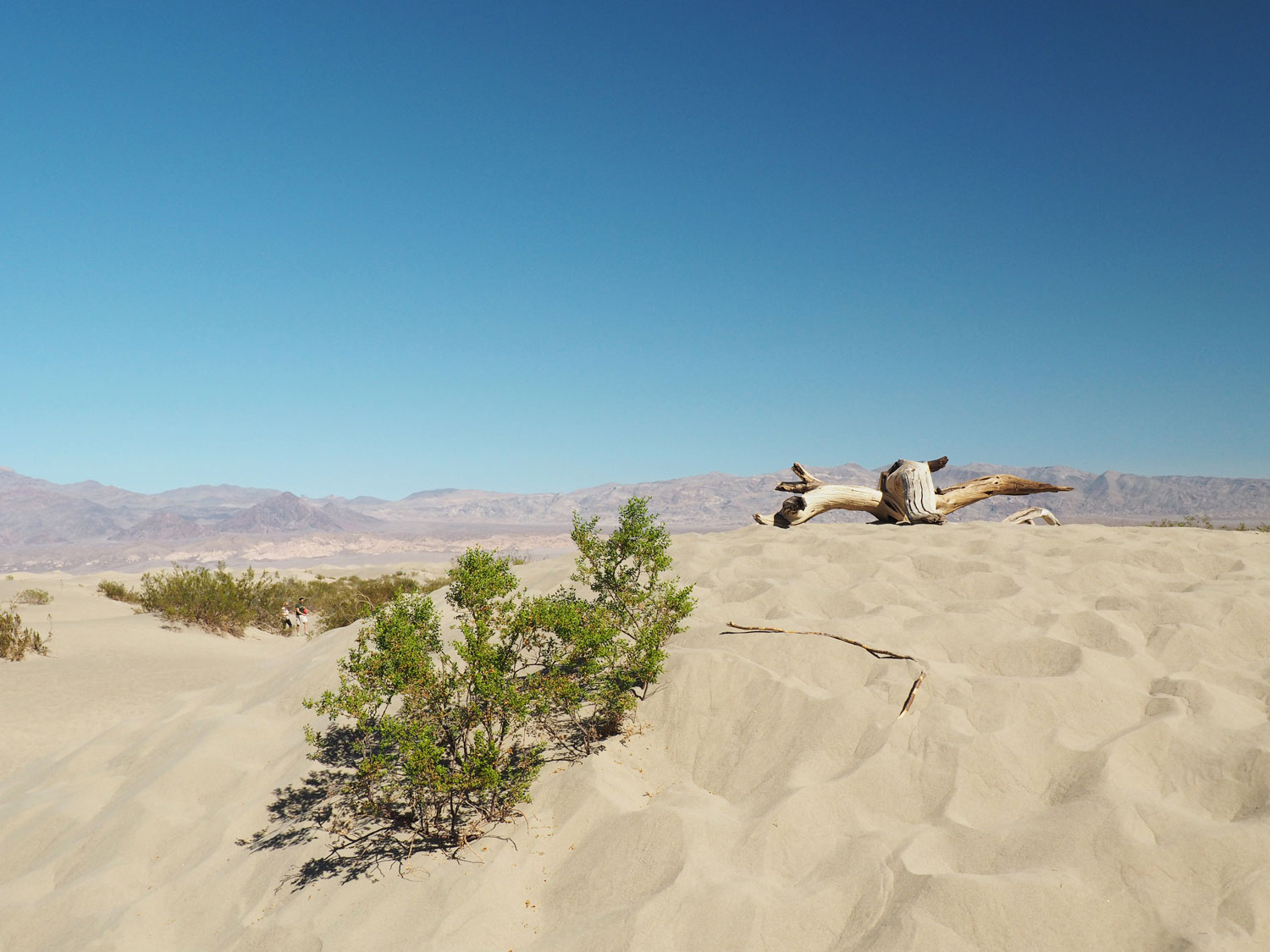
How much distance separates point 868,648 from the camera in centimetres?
469

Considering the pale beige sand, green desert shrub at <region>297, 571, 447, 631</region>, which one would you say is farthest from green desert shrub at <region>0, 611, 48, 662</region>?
the pale beige sand

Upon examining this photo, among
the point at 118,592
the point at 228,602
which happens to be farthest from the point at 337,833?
the point at 118,592

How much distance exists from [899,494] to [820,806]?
8.53 metres

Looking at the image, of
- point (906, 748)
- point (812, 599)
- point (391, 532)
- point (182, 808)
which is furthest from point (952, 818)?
point (391, 532)

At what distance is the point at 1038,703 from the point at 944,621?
118cm

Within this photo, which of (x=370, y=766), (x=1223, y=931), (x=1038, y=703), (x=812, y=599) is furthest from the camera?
(x=812, y=599)

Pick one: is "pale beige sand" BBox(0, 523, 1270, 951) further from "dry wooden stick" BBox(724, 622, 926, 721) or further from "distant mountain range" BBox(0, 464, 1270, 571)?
"distant mountain range" BBox(0, 464, 1270, 571)

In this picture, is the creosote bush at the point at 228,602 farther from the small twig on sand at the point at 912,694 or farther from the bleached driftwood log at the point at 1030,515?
the bleached driftwood log at the point at 1030,515

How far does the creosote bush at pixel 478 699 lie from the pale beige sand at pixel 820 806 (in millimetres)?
239

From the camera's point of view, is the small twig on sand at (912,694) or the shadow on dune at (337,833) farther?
the small twig on sand at (912,694)

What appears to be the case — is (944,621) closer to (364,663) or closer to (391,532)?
(364,663)

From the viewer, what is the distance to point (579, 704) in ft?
13.6

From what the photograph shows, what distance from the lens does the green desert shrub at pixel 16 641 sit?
958cm

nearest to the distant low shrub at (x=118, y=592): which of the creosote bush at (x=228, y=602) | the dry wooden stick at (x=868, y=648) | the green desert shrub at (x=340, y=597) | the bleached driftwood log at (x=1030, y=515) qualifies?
the creosote bush at (x=228, y=602)
